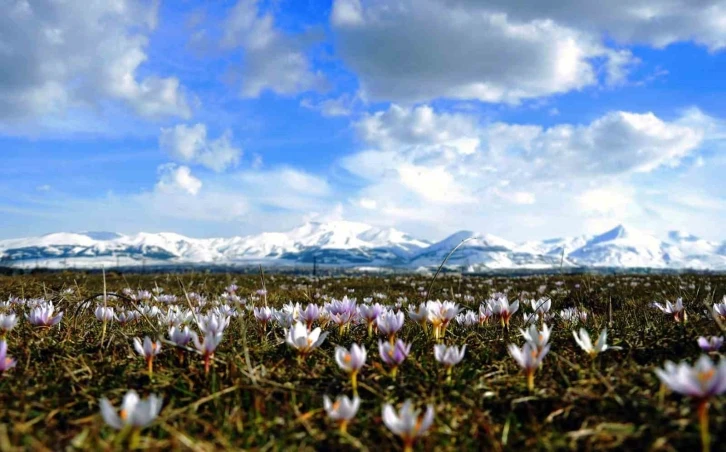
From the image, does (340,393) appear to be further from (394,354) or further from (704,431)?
(704,431)

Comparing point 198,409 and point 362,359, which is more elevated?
point 362,359

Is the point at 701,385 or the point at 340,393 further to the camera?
the point at 340,393

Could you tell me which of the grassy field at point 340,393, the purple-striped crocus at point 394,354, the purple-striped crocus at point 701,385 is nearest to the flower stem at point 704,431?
the purple-striped crocus at point 701,385

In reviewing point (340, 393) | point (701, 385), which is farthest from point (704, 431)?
point (340, 393)

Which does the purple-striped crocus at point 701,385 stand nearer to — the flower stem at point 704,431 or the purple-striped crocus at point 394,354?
the flower stem at point 704,431

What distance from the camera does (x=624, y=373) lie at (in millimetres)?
2664

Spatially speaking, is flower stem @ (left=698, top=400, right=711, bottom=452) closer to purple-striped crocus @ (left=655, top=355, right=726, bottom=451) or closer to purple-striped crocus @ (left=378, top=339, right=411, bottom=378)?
A: purple-striped crocus @ (left=655, top=355, right=726, bottom=451)

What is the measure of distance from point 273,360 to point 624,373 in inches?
85.6

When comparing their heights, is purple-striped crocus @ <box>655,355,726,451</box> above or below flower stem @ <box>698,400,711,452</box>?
above

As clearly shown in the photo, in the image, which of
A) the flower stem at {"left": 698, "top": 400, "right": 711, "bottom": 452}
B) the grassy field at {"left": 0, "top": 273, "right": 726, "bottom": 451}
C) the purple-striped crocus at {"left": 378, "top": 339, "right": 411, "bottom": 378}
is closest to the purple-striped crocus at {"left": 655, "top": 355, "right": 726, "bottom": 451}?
the flower stem at {"left": 698, "top": 400, "right": 711, "bottom": 452}

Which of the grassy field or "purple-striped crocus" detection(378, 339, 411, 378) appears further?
"purple-striped crocus" detection(378, 339, 411, 378)

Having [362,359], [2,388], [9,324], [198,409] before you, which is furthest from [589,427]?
[9,324]

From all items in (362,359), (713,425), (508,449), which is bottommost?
(508,449)

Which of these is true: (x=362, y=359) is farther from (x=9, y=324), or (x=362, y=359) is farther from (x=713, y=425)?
(x=9, y=324)
